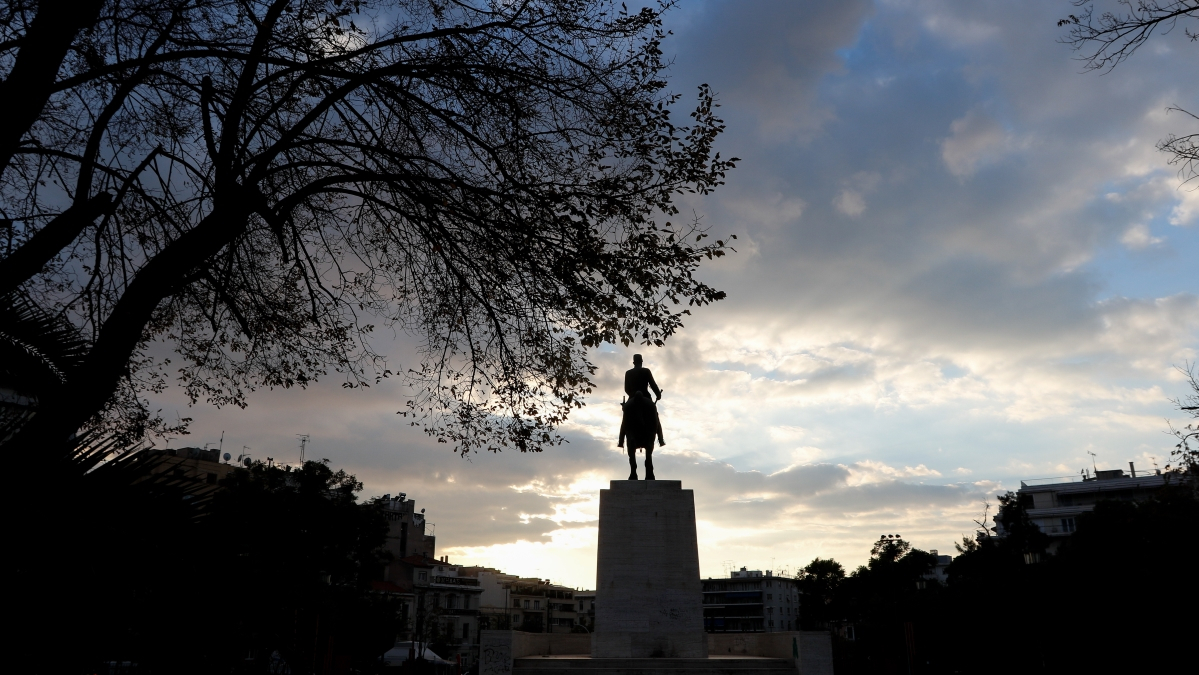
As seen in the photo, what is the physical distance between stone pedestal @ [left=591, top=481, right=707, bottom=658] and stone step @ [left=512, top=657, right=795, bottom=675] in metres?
0.72

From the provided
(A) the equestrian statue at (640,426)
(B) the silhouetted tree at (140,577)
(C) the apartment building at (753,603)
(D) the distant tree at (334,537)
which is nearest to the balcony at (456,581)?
(D) the distant tree at (334,537)

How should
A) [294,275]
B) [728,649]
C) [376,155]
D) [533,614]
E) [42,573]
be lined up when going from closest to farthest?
[42,573] → [376,155] → [294,275] → [728,649] → [533,614]

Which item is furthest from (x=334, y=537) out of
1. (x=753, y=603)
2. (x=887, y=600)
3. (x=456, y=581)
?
(x=753, y=603)

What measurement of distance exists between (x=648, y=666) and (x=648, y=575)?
2.04 m

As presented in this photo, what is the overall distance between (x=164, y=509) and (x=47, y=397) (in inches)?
69.6

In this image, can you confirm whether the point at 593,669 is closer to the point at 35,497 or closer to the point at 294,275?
the point at 294,275

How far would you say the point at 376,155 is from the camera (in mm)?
9703

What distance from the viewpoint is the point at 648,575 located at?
50.8ft

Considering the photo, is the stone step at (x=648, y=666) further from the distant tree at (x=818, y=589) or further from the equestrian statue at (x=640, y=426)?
the distant tree at (x=818, y=589)

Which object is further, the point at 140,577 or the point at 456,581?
the point at 456,581

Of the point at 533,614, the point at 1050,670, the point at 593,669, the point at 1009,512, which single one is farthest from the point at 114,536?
the point at 533,614

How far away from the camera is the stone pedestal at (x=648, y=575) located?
585 inches

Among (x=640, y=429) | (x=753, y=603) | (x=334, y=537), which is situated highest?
(x=640, y=429)

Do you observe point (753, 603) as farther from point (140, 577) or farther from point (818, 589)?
point (140, 577)
